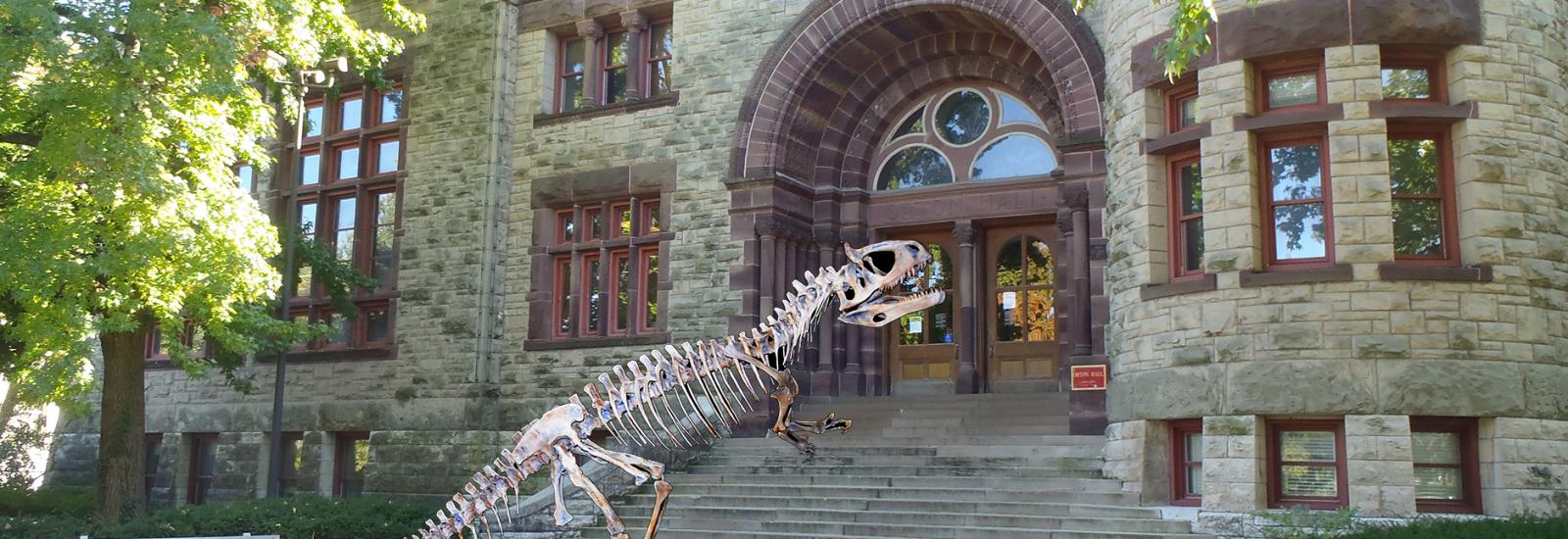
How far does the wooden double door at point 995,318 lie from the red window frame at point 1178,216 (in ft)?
14.9

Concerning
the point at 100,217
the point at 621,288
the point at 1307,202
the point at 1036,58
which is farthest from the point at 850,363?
the point at 100,217

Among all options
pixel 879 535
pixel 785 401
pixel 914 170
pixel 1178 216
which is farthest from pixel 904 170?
pixel 785 401

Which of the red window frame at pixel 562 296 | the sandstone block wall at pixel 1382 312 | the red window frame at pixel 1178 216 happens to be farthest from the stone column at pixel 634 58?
the sandstone block wall at pixel 1382 312

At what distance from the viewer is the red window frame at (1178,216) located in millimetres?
13281

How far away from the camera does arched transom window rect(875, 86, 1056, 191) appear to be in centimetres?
1833

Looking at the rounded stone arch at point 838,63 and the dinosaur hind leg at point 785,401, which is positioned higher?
the rounded stone arch at point 838,63

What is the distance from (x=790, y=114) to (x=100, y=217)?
850 centimetres

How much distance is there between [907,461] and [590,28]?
28.9 ft

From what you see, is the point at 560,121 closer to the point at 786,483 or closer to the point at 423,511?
the point at 423,511

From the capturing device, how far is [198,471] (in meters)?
Answer: 23.2

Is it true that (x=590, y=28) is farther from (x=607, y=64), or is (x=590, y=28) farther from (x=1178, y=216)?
(x=1178, y=216)

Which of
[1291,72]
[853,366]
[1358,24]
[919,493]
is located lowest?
[919,493]

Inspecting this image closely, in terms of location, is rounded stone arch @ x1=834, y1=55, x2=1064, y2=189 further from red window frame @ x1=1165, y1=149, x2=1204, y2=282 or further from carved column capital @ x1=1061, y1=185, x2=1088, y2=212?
red window frame @ x1=1165, y1=149, x2=1204, y2=282

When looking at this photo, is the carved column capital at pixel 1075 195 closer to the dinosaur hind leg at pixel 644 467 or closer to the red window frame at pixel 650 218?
the red window frame at pixel 650 218
